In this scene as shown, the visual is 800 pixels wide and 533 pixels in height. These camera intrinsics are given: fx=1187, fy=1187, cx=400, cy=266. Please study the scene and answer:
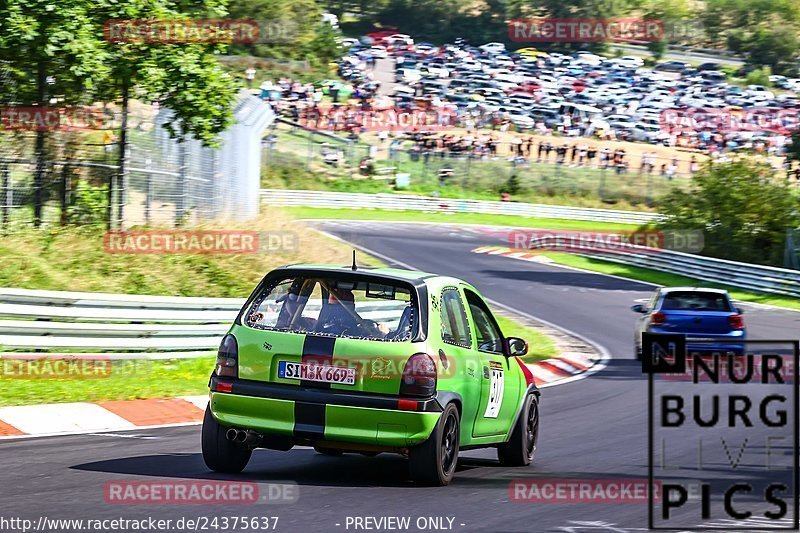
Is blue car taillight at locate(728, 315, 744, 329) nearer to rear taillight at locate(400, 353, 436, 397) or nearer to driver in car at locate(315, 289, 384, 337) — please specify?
driver in car at locate(315, 289, 384, 337)

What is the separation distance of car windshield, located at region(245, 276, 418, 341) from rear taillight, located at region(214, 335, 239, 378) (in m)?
0.19

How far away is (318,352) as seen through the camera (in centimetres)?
796

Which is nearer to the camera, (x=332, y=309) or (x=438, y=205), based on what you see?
(x=332, y=309)

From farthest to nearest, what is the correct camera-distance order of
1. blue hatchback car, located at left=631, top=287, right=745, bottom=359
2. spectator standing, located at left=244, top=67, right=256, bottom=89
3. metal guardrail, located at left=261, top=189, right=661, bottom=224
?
1. spectator standing, located at left=244, top=67, right=256, bottom=89
2. metal guardrail, located at left=261, top=189, right=661, bottom=224
3. blue hatchback car, located at left=631, top=287, right=745, bottom=359

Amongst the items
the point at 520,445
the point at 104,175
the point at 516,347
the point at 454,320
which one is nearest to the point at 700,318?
the point at 104,175

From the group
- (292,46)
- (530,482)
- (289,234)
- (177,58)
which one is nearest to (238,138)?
(289,234)

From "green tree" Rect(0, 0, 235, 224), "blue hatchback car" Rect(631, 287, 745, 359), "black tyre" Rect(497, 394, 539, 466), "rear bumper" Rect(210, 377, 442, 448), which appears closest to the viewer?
"rear bumper" Rect(210, 377, 442, 448)

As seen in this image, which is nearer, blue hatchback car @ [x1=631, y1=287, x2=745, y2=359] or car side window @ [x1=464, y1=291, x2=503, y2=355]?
car side window @ [x1=464, y1=291, x2=503, y2=355]

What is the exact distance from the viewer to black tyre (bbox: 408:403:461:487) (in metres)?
7.96

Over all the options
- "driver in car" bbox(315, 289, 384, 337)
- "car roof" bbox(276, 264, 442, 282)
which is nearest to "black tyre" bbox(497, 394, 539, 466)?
"car roof" bbox(276, 264, 442, 282)

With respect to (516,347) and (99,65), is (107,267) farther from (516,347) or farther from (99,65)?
(516,347)

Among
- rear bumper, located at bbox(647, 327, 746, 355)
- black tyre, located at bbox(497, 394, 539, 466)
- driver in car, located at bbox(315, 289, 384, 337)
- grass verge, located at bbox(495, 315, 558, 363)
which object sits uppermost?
driver in car, located at bbox(315, 289, 384, 337)

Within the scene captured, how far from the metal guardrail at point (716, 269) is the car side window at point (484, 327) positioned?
27.2 m

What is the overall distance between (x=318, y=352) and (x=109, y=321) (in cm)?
706
